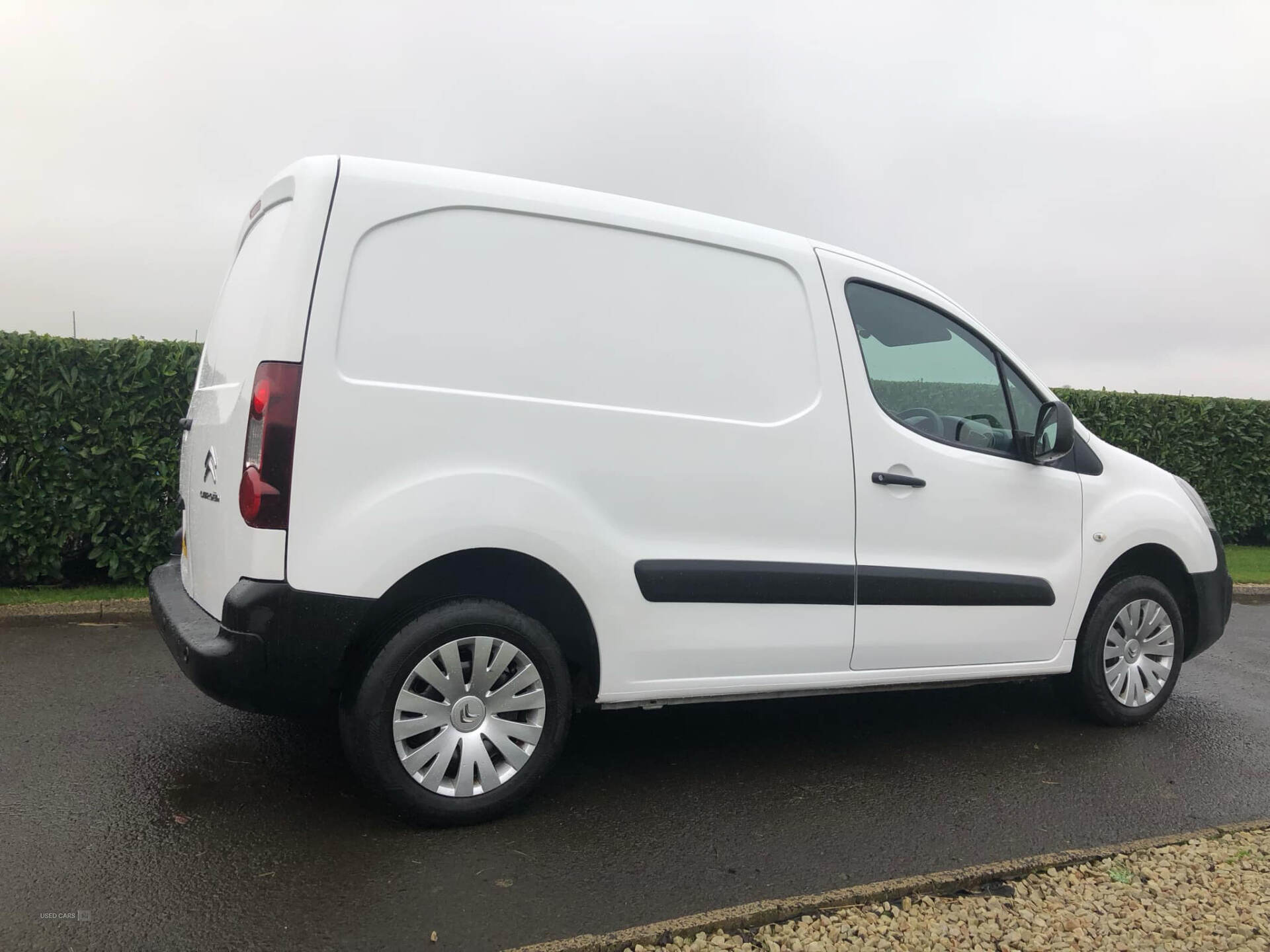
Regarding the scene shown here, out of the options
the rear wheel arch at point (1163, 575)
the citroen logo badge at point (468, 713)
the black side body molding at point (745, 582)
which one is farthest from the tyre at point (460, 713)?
the rear wheel arch at point (1163, 575)

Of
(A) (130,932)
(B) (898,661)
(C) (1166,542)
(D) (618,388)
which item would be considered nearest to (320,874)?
(A) (130,932)

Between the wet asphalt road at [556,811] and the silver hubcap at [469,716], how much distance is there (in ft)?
0.71

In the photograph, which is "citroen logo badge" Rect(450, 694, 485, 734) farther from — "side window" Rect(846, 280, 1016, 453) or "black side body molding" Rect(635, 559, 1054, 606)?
"side window" Rect(846, 280, 1016, 453)

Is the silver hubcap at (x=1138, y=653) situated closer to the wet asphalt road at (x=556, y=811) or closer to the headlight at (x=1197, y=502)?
the wet asphalt road at (x=556, y=811)

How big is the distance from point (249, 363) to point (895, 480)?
2408mm

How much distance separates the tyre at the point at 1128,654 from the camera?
452cm

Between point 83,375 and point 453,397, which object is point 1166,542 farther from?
point 83,375

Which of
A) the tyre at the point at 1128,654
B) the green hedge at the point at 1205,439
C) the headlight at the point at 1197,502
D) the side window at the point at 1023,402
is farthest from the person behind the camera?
the green hedge at the point at 1205,439

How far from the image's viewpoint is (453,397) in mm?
3064

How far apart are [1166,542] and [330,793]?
3.92 meters

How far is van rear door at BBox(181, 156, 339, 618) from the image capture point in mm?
2918

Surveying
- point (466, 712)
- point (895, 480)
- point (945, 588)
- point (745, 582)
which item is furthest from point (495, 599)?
point (945, 588)

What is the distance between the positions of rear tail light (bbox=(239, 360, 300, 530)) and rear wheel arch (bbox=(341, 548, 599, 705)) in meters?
0.42

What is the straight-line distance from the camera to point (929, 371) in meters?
4.15
